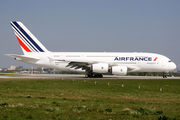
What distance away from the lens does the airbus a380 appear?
43934 mm

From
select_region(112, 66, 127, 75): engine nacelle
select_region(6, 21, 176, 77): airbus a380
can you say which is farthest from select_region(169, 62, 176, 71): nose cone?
select_region(112, 66, 127, 75): engine nacelle

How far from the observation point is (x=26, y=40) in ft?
157

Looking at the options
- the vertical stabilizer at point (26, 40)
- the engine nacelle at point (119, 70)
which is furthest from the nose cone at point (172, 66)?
the vertical stabilizer at point (26, 40)

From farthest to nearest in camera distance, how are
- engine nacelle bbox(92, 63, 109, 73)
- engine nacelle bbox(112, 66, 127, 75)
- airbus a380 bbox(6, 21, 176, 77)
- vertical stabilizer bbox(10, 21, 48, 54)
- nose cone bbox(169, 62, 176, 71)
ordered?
vertical stabilizer bbox(10, 21, 48, 54)
nose cone bbox(169, 62, 176, 71)
airbus a380 bbox(6, 21, 176, 77)
engine nacelle bbox(92, 63, 109, 73)
engine nacelle bbox(112, 66, 127, 75)

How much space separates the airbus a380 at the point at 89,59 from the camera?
43.9 m

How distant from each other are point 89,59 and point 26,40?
13.6m

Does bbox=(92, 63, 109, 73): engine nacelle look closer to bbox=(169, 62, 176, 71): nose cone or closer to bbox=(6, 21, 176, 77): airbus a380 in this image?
bbox=(6, 21, 176, 77): airbus a380

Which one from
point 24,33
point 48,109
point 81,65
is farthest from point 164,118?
point 24,33

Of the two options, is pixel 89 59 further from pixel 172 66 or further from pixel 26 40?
pixel 172 66

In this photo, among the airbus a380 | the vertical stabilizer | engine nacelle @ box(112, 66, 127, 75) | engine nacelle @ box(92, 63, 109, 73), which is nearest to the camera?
engine nacelle @ box(112, 66, 127, 75)

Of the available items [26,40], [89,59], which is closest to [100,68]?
[89,59]

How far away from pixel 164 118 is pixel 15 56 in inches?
1541

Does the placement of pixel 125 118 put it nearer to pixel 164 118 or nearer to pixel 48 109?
pixel 164 118

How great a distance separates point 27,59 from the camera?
46406 mm
